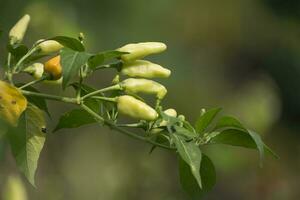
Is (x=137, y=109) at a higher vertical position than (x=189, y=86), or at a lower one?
higher

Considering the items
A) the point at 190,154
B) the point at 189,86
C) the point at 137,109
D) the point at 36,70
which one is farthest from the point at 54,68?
the point at 189,86

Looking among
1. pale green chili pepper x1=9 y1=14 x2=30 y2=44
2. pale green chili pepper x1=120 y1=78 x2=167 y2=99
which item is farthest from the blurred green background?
pale green chili pepper x1=120 y1=78 x2=167 y2=99

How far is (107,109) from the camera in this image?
52.1 inches

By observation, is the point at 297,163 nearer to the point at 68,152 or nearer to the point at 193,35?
the point at 193,35

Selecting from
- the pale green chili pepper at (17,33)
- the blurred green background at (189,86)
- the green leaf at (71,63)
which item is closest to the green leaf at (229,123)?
→ the green leaf at (71,63)

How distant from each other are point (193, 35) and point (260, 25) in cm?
78

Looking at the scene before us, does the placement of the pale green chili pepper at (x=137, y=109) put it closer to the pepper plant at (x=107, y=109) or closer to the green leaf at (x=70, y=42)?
the pepper plant at (x=107, y=109)

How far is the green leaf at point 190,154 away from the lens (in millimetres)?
1193

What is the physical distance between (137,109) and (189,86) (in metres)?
3.39

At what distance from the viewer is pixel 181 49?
4.80 m

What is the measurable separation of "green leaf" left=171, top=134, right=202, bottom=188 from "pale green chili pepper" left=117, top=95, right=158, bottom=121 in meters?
0.05

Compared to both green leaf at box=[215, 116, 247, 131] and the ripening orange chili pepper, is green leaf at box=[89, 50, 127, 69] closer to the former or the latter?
the ripening orange chili pepper

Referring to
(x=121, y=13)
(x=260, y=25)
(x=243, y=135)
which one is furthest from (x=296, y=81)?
(x=243, y=135)

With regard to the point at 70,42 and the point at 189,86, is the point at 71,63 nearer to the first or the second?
the point at 70,42
